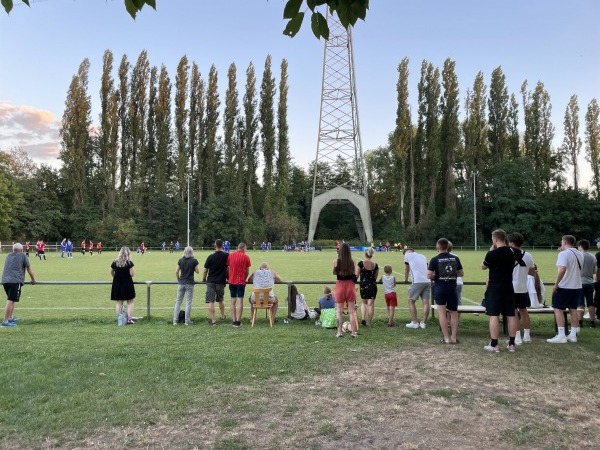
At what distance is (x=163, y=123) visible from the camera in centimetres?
6531

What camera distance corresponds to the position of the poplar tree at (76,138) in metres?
62.8

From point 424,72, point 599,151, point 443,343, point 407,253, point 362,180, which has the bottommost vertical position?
point 443,343

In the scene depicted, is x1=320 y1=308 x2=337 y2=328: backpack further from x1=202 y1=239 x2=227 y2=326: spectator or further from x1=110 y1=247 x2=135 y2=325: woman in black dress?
x1=110 y1=247 x2=135 y2=325: woman in black dress

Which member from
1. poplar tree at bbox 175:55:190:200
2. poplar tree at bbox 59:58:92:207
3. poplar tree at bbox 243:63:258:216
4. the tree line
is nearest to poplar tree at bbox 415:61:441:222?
the tree line

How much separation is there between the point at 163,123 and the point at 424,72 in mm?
35664

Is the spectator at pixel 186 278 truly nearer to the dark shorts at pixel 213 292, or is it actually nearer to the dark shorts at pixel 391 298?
the dark shorts at pixel 213 292

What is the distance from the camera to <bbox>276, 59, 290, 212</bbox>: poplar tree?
6769cm

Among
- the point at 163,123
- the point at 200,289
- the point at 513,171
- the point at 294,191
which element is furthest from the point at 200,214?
the point at 200,289

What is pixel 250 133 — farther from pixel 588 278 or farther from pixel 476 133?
pixel 588 278

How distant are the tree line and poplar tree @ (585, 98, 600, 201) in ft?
0.45

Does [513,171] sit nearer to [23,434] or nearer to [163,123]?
[163,123]

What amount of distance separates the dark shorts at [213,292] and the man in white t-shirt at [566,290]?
5997mm

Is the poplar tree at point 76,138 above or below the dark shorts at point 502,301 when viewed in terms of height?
above

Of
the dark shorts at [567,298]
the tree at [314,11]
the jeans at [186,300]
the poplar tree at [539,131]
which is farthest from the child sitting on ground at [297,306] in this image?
the poplar tree at [539,131]
